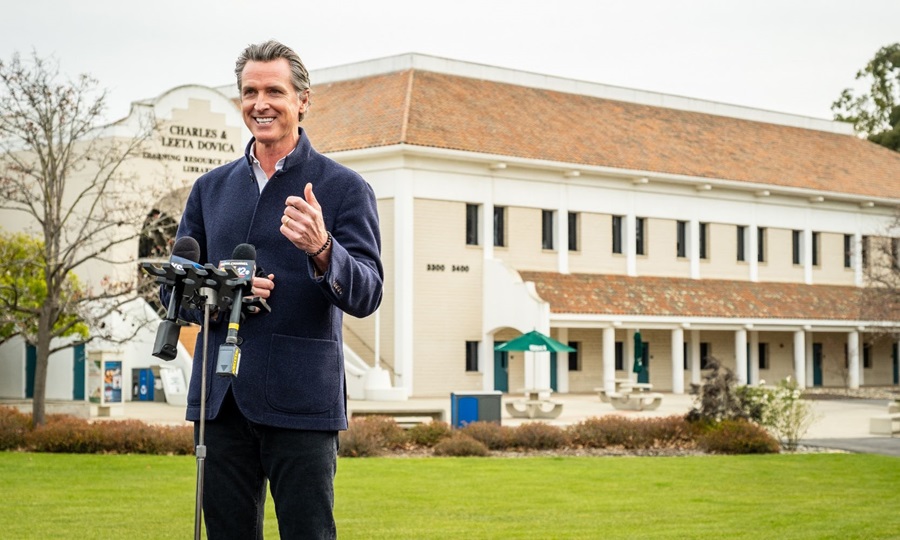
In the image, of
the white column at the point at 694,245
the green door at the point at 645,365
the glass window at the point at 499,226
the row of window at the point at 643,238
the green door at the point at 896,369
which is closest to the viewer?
the row of window at the point at 643,238

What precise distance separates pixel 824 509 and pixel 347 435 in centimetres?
885

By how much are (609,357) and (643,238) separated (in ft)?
20.3

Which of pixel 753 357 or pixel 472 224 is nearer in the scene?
pixel 472 224

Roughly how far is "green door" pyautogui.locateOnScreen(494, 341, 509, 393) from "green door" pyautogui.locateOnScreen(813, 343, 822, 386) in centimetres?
1715

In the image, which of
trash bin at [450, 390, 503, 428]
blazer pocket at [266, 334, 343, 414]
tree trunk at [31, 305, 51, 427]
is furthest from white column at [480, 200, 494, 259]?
blazer pocket at [266, 334, 343, 414]

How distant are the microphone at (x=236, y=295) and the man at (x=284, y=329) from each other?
2.0 inches

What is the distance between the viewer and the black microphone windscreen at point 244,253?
441 cm

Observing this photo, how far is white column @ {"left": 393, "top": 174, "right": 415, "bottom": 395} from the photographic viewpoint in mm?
42938

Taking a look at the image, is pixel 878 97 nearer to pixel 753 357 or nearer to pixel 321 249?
pixel 753 357

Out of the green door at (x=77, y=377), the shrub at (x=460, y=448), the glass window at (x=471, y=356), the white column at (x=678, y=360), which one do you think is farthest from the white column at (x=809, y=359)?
the shrub at (x=460, y=448)

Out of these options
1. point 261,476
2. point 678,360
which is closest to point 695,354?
point 678,360

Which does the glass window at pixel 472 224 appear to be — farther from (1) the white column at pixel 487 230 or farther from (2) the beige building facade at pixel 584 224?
(1) the white column at pixel 487 230

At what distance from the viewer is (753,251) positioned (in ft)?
178

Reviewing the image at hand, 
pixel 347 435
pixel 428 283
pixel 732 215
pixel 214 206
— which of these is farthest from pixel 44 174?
pixel 732 215
